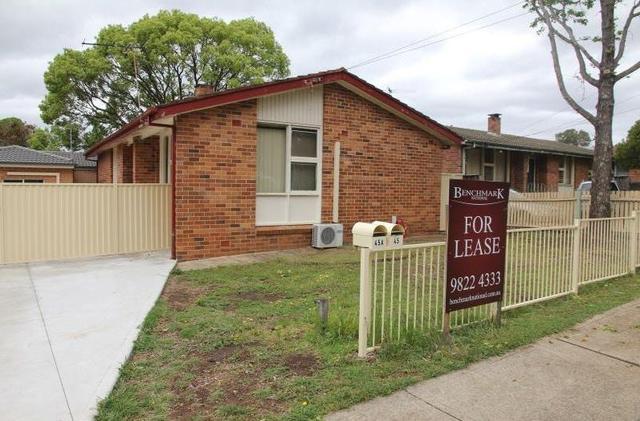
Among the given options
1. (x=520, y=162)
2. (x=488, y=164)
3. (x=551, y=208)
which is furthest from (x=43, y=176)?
(x=520, y=162)

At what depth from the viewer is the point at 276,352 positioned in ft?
14.8

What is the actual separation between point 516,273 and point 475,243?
4.38ft

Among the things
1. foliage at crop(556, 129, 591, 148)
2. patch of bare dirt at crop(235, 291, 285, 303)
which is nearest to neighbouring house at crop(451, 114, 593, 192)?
patch of bare dirt at crop(235, 291, 285, 303)

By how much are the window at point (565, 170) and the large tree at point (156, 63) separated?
16.5 m

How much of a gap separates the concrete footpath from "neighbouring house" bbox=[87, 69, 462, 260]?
6.50m

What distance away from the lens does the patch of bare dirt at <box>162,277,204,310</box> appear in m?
6.37

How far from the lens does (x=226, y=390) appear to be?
3.76 meters

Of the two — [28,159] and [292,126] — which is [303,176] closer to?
[292,126]

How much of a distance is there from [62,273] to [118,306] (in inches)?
109

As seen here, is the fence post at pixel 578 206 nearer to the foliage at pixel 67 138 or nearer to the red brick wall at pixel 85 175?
the red brick wall at pixel 85 175

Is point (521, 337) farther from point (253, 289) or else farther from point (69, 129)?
point (69, 129)

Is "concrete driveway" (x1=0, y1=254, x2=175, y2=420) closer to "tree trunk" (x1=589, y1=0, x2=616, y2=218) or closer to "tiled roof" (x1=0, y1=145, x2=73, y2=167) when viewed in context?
"tree trunk" (x1=589, y1=0, x2=616, y2=218)

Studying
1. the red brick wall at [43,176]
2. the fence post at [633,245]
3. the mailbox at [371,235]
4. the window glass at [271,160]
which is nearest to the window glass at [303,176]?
the window glass at [271,160]

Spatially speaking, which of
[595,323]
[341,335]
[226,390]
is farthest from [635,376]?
[226,390]
